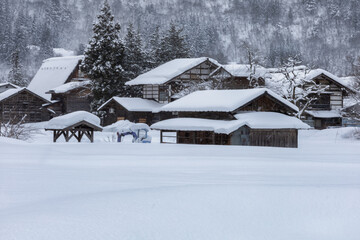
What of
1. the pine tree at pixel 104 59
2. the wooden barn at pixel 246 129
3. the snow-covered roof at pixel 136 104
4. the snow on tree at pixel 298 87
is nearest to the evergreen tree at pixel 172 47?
the pine tree at pixel 104 59

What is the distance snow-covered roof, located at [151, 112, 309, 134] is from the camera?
32.8 m

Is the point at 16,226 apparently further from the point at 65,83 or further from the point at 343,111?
the point at 65,83

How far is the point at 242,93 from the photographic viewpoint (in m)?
37.0

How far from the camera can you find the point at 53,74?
235ft

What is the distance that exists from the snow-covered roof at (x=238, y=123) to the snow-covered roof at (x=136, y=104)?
50.7 ft

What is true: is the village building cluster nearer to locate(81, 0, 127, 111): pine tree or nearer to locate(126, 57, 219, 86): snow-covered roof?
locate(126, 57, 219, 86): snow-covered roof

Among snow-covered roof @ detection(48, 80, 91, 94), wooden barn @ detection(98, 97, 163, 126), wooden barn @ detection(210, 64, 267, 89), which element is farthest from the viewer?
snow-covered roof @ detection(48, 80, 91, 94)

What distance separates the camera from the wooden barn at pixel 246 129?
1312 inches

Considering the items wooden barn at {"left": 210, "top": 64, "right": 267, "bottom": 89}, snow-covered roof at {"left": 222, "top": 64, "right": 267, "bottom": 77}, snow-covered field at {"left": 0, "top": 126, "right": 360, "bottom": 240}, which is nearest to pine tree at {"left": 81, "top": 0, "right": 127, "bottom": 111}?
wooden barn at {"left": 210, "top": 64, "right": 267, "bottom": 89}

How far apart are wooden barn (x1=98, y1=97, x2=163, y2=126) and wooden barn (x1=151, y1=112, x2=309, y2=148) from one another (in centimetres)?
1591

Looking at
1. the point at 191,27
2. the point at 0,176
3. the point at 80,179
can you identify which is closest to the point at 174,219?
the point at 80,179

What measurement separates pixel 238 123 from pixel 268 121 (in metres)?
2.55

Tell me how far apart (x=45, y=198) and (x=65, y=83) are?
197 feet

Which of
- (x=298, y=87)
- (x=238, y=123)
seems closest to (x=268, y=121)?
(x=238, y=123)
